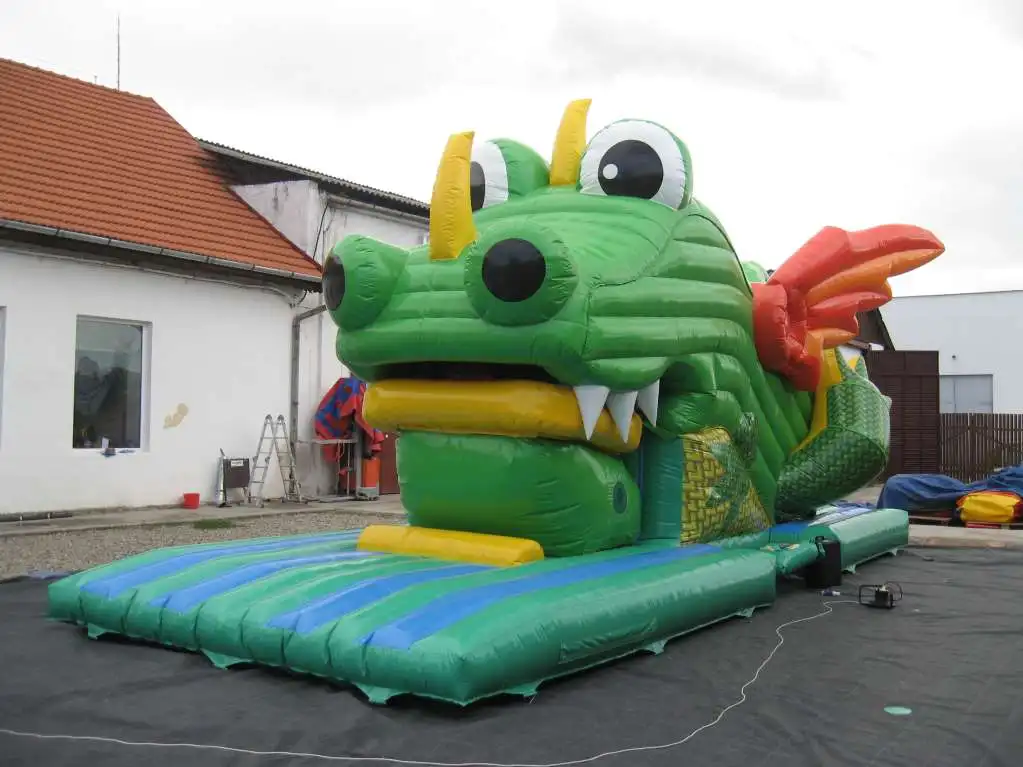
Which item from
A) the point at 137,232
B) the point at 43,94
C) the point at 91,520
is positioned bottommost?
the point at 91,520

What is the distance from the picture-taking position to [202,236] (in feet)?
31.1

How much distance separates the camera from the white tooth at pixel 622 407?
13.1 ft

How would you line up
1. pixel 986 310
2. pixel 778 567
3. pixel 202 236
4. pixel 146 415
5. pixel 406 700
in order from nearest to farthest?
pixel 406 700, pixel 778 567, pixel 146 415, pixel 202 236, pixel 986 310

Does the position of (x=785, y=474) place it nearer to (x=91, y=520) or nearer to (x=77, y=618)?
(x=77, y=618)

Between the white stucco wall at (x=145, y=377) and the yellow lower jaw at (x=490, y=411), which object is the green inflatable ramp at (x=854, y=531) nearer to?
the yellow lower jaw at (x=490, y=411)

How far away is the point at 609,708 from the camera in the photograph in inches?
116

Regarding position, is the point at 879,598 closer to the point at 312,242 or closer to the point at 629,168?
the point at 629,168

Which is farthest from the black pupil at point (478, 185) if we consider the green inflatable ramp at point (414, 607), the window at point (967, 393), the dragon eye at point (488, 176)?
the window at point (967, 393)

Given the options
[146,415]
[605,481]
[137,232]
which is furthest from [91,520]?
[605,481]

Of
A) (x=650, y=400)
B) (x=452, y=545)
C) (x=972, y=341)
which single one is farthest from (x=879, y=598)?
(x=972, y=341)

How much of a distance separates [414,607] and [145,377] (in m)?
6.37

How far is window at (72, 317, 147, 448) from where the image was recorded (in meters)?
8.41

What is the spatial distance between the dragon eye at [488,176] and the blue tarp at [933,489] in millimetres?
5753

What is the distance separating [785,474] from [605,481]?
1715 mm
